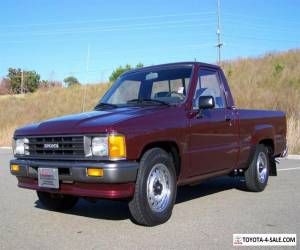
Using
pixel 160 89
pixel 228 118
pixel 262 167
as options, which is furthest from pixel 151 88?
pixel 262 167

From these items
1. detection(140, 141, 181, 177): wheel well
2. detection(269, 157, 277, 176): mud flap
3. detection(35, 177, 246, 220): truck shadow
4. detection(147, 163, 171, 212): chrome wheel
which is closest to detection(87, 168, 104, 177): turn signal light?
detection(147, 163, 171, 212): chrome wheel

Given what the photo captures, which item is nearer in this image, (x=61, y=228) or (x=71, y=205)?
(x=61, y=228)

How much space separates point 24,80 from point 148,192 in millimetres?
69090

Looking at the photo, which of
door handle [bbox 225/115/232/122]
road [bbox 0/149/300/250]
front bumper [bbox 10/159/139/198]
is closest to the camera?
road [bbox 0/149/300/250]

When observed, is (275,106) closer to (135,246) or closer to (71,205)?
(71,205)

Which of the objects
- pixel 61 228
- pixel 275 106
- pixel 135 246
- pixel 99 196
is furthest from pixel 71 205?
pixel 275 106

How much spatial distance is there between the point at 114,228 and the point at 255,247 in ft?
5.34

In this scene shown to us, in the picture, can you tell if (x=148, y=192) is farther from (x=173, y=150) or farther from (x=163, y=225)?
(x=173, y=150)

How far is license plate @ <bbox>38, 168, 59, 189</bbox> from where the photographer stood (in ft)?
17.2

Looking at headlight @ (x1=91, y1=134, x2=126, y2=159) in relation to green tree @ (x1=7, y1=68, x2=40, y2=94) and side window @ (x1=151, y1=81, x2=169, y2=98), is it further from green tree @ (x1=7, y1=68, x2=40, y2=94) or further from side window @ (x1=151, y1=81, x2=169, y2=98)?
green tree @ (x1=7, y1=68, x2=40, y2=94)

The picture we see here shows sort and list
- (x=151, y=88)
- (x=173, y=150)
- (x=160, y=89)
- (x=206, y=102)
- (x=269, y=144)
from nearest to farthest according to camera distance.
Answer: (x=173, y=150) < (x=206, y=102) < (x=160, y=89) < (x=151, y=88) < (x=269, y=144)

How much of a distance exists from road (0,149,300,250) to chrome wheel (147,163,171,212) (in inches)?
9.8

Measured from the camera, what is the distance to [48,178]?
5.32 metres

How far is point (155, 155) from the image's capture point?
528 centimetres
